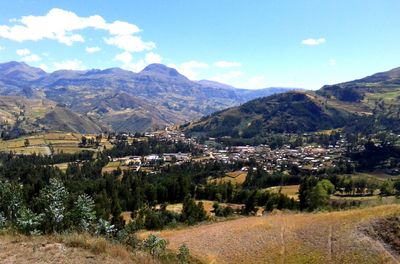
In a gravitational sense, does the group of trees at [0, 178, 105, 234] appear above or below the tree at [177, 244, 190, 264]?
below

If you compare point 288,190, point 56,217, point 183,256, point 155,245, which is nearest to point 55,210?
point 56,217

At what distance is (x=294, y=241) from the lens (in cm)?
4231

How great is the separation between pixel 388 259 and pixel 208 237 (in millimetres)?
17257

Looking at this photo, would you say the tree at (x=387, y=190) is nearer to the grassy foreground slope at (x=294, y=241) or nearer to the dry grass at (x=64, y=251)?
the grassy foreground slope at (x=294, y=241)

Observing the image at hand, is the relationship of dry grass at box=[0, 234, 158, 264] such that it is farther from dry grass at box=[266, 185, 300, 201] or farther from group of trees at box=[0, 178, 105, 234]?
dry grass at box=[266, 185, 300, 201]

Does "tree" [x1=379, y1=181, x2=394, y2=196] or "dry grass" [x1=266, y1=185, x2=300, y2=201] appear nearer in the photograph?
"tree" [x1=379, y1=181, x2=394, y2=196]

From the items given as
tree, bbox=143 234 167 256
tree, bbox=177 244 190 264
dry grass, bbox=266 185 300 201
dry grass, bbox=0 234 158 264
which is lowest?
dry grass, bbox=266 185 300 201

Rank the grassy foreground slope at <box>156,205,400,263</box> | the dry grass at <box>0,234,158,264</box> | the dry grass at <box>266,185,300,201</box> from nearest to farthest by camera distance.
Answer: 1. the dry grass at <box>0,234,158,264</box>
2. the grassy foreground slope at <box>156,205,400,263</box>
3. the dry grass at <box>266,185,300,201</box>

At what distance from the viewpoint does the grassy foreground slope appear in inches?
1531

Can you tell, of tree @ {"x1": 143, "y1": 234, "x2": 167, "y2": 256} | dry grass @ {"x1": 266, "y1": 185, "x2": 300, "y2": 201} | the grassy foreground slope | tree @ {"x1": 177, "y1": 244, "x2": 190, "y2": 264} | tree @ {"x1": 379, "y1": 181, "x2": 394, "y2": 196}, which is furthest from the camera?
dry grass @ {"x1": 266, "y1": 185, "x2": 300, "y2": 201}

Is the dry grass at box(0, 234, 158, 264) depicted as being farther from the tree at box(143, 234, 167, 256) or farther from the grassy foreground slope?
the grassy foreground slope

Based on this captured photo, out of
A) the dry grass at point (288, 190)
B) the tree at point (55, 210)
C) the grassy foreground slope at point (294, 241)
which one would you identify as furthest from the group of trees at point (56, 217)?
the dry grass at point (288, 190)

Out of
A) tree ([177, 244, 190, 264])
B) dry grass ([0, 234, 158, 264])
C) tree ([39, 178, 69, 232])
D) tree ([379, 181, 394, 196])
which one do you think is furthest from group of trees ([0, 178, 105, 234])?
tree ([379, 181, 394, 196])

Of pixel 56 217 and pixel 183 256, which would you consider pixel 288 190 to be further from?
pixel 183 256
